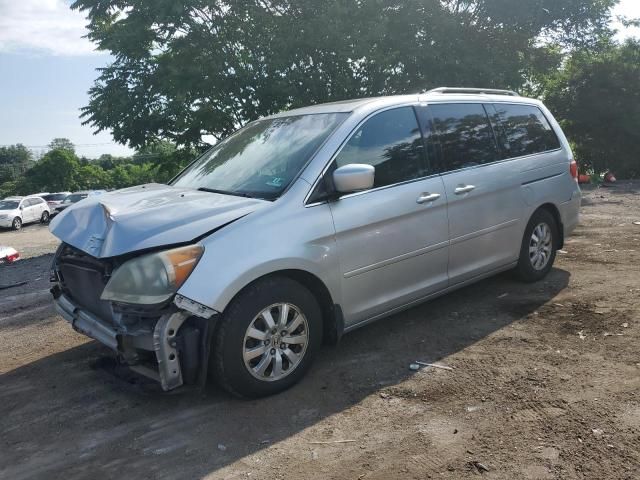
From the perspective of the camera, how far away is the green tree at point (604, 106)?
23.2m

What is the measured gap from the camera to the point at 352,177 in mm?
3721

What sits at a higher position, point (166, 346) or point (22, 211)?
point (22, 211)

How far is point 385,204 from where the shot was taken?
13.5 feet

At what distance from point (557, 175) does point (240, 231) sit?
3811 millimetres

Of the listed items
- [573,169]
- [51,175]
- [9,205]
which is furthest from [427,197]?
[51,175]

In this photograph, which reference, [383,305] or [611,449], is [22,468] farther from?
[611,449]

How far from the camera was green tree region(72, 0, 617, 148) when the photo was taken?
13.1 meters

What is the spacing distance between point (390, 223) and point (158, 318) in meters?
1.78

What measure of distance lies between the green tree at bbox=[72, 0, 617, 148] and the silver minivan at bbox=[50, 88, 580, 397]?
8.51 m

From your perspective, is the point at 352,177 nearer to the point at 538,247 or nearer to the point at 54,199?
the point at 538,247

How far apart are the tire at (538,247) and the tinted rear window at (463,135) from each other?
0.90m

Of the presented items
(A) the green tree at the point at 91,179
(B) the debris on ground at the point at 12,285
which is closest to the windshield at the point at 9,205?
(B) the debris on ground at the point at 12,285

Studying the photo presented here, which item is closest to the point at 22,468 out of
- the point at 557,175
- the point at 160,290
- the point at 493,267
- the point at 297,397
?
the point at 160,290

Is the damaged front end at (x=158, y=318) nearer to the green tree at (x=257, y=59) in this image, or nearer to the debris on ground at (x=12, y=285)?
the debris on ground at (x=12, y=285)
